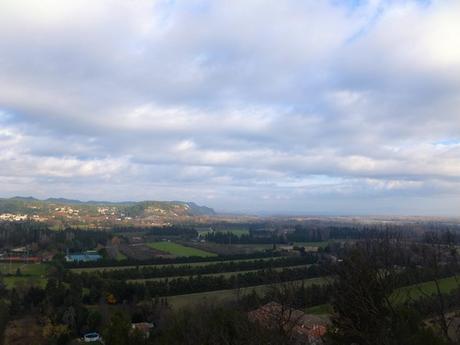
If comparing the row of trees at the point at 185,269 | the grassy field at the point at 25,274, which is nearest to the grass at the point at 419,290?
the row of trees at the point at 185,269

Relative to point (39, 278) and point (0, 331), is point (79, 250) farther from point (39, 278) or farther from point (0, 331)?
point (0, 331)

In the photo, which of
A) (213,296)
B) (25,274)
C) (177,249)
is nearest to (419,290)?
(213,296)

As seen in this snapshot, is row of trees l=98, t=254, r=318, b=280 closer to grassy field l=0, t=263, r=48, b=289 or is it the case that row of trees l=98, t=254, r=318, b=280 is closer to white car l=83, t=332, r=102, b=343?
grassy field l=0, t=263, r=48, b=289

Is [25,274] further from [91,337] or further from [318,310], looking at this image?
[318,310]

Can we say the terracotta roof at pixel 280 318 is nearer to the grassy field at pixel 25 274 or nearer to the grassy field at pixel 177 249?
the grassy field at pixel 25 274

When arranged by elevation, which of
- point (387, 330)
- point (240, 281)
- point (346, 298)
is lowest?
point (240, 281)

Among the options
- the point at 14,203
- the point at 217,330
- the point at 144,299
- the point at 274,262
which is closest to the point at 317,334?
the point at 217,330

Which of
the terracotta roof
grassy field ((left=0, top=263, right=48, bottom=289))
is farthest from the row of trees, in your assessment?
the terracotta roof
